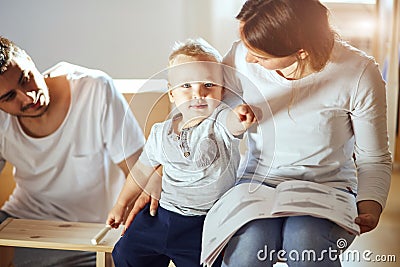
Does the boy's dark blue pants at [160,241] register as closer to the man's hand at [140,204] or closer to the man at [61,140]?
the man's hand at [140,204]

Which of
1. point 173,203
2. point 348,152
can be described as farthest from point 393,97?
point 173,203

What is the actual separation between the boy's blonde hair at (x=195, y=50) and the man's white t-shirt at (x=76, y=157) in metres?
0.17

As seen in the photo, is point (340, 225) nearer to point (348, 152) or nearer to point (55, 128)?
point (348, 152)

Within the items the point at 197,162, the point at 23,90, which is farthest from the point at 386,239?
the point at 23,90

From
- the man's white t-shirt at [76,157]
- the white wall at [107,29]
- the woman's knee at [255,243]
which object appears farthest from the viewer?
the man's white t-shirt at [76,157]

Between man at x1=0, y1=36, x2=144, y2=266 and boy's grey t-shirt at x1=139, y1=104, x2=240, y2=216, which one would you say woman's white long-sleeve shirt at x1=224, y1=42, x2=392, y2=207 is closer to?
boy's grey t-shirt at x1=139, y1=104, x2=240, y2=216

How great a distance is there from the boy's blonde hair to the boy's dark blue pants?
0.88 ft

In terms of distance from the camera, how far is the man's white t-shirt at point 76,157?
1.26 meters

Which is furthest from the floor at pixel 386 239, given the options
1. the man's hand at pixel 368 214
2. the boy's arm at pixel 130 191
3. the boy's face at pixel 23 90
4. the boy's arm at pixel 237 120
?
the boy's face at pixel 23 90

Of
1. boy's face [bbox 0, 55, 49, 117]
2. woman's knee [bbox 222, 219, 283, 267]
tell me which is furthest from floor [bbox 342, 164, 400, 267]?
boy's face [bbox 0, 55, 49, 117]

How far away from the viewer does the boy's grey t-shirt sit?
3.55ft

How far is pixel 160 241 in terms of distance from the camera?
1.12 metres

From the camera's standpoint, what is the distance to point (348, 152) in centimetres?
108

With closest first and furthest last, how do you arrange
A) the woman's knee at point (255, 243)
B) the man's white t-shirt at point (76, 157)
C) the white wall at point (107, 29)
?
the woman's knee at point (255, 243)
the white wall at point (107, 29)
the man's white t-shirt at point (76, 157)
